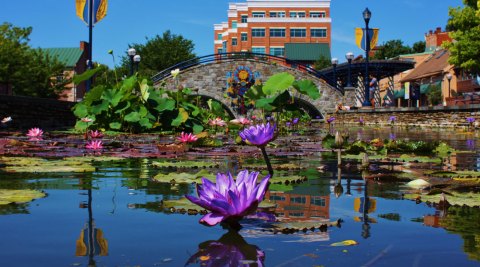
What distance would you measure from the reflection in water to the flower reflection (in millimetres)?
201

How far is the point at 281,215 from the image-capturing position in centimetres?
→ 165

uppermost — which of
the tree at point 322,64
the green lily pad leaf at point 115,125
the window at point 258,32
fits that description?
the window at point 258,32

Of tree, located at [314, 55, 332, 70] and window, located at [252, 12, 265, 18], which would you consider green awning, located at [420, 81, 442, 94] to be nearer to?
tree, located at [314, 55, 332, 70]

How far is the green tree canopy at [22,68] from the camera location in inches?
1246

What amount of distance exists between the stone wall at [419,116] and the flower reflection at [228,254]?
17702mm

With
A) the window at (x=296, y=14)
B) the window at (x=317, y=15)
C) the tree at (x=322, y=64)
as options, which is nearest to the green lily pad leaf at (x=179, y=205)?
the tree at (x=322, y=64)

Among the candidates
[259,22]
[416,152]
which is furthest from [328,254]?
[259,22]

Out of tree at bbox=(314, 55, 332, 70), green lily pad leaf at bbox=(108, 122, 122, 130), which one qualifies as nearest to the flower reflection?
green lily pad leaf at bbox=(108, 122, 122, 130)

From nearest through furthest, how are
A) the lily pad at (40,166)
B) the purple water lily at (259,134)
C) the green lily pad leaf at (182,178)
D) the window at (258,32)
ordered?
the green lily pad leaf at (182,178) → the purple water lily at (259,134) → the lily pad at (40,166) → the window at (258,32)

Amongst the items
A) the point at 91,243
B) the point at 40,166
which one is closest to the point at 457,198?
the point at 91,243

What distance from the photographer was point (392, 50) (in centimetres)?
7169

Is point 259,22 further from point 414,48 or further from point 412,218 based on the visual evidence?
point 412,218

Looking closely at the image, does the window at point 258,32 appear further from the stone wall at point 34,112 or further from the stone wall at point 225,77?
the stone wall at point 34,112

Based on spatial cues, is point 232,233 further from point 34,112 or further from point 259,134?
point 34,112
